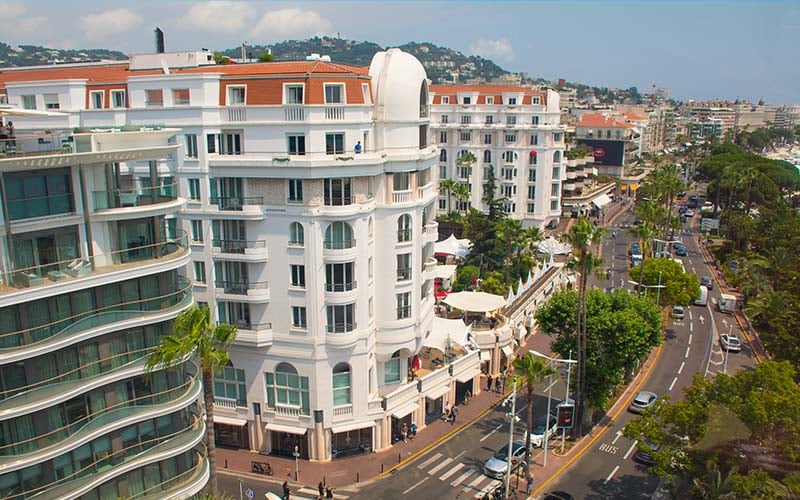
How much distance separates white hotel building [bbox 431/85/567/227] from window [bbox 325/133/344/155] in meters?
69.7

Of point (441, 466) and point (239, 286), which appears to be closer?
point (239, 286)

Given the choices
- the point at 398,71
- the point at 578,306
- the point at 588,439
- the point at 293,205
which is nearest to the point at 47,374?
the point at 293,205

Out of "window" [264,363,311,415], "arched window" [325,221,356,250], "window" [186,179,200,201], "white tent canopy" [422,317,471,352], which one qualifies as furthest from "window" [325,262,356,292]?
"white tent canopy" [422,317,471,352]

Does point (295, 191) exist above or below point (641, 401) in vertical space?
above

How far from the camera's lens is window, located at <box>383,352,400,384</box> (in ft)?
167

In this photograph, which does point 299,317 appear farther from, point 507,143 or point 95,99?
point 507,143

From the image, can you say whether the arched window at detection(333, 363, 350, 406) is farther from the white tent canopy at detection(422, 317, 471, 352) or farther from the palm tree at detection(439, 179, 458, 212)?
the palm tree at detection(439, 179, 458, 212)

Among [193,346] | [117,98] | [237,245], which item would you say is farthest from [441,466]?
[117,98]

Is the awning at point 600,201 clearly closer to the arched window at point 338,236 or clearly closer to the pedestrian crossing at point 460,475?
the pedestrian crossing at point 460,475

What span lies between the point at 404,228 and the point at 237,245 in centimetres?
1204

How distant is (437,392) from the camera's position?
52.2 m

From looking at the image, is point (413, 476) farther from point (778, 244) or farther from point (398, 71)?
point (778, 244)

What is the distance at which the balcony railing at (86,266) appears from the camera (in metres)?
26.3

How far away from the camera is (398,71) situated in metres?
46.7
